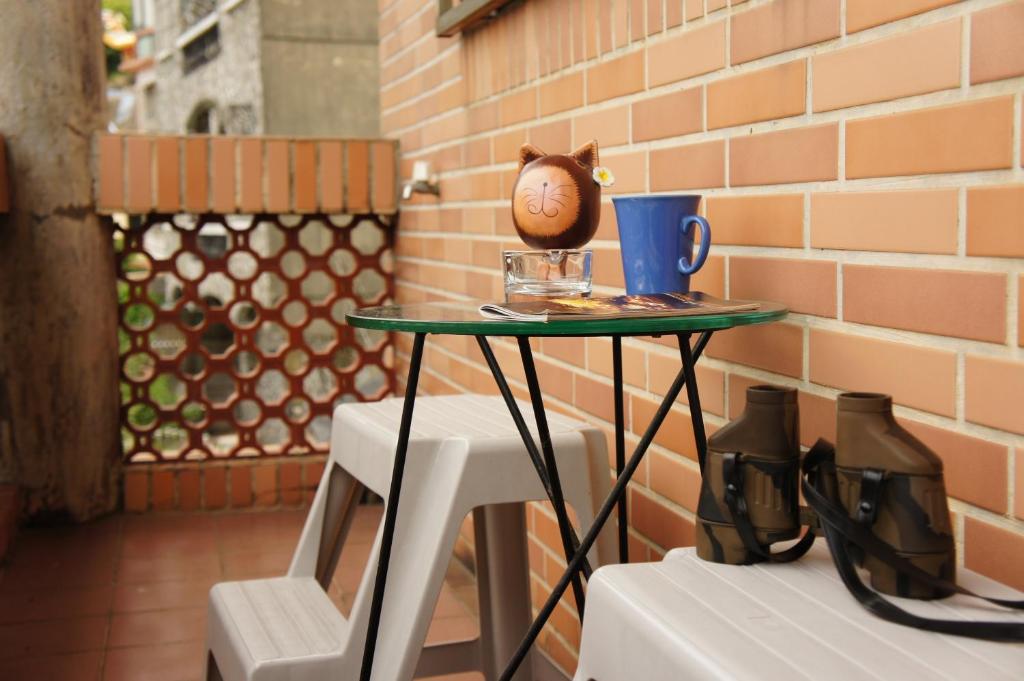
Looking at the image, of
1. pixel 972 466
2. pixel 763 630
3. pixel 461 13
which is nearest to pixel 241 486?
pixel 461 13

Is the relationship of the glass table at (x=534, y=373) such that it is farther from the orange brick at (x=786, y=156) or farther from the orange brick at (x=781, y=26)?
the orange brick at (x=781, y=26)

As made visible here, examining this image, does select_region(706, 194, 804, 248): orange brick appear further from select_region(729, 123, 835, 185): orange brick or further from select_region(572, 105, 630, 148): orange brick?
select_region(572, 105, 630, 148): orange brick

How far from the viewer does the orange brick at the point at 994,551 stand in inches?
44.7

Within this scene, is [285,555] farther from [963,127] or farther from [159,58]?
[159,58]

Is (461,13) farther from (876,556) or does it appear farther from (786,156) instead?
(876,556)

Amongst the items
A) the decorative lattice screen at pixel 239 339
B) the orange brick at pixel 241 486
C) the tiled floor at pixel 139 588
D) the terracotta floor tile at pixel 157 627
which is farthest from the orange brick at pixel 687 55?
the orange brick at pixel 241 486

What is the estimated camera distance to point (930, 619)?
3.06ft

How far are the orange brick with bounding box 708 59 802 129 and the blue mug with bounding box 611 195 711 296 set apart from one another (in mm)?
160

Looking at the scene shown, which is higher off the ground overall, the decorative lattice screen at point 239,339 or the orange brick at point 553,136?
the orange brick at point 553,136

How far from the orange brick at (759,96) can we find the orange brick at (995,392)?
46cm

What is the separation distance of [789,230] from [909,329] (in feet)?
0.94

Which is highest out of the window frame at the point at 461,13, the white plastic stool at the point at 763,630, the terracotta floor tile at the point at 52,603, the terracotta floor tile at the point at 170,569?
the window frame at the point at 461,13

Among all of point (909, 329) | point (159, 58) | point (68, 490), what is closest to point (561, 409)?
point (909, 329)

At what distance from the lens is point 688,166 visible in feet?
5.90
